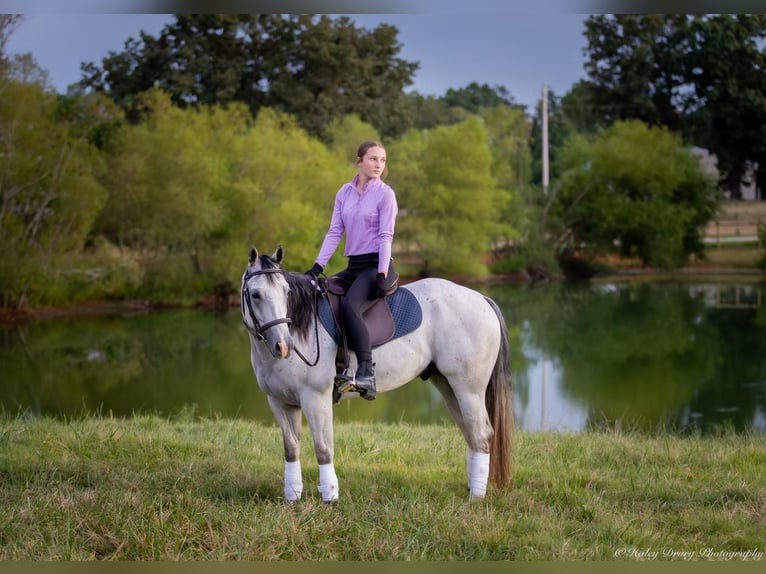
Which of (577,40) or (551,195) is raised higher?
(577,40)

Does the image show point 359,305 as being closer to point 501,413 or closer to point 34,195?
point 501,413

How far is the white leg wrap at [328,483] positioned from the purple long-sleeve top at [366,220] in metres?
1.09

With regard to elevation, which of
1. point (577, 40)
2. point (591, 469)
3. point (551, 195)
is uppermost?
point (577, 40)

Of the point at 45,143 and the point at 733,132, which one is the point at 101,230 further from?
the point at 733,132

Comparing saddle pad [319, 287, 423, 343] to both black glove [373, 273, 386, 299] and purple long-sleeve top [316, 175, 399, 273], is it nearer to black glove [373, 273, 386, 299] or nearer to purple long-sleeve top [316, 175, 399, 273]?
black glove [373, 273, 386, 299]

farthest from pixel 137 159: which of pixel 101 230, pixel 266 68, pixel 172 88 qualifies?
pixel 266 68

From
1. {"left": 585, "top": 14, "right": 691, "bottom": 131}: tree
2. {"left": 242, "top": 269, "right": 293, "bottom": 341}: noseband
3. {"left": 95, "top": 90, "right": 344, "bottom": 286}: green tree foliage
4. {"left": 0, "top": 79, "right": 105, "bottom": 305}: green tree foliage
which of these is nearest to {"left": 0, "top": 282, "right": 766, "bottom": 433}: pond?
{"left": 0, "top": 79, "right": 105, "bottom": 305}: green tree foliage

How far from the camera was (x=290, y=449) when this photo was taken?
16.0ft

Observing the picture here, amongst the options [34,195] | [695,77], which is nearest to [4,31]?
[34,195]

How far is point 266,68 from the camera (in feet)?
93.2

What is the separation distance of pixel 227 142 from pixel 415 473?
68.5 ft

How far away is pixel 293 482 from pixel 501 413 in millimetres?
1262

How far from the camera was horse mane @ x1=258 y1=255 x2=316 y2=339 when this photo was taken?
15.4 ft

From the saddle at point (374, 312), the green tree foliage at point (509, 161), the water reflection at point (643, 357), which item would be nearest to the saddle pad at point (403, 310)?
the saddle at point (374, 312)
